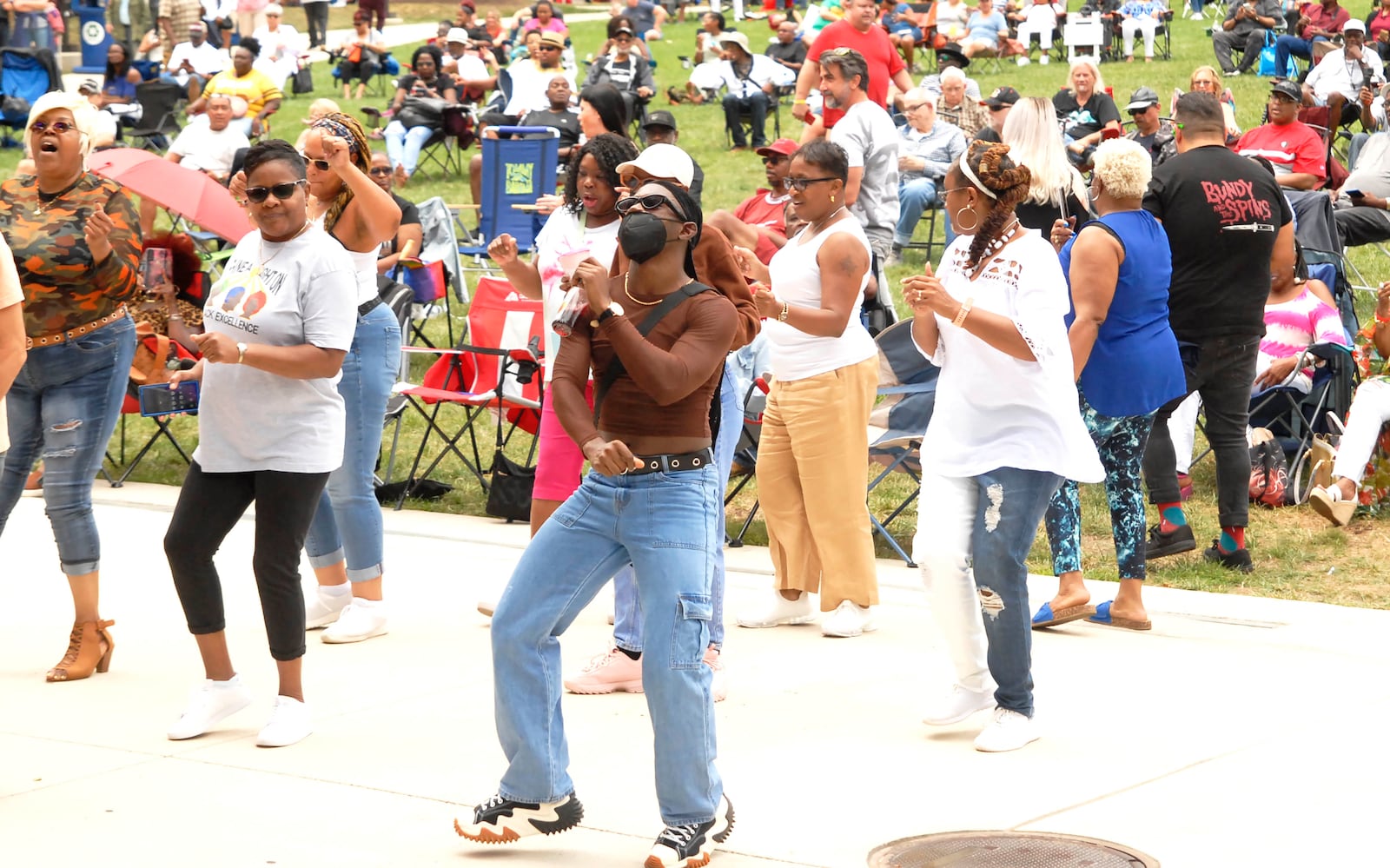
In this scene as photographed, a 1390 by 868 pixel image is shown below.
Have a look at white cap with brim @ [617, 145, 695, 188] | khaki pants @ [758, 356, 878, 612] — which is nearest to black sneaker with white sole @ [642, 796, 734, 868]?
white cap with brim @ [617, 145, 695, 188]

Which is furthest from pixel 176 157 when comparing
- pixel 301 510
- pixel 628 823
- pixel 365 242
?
pixel 628 823

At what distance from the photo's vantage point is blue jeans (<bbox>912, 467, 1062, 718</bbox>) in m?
5.07

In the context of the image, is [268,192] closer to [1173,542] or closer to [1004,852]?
[1004,852]

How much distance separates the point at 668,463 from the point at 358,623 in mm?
2837

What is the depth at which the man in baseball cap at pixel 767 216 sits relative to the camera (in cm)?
662

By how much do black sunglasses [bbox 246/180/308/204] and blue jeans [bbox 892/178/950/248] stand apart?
10651mm

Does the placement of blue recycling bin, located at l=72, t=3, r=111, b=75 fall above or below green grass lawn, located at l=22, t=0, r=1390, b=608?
above

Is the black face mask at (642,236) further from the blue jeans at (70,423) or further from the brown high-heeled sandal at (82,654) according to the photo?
the brown high-heeled sandal at (82,654)

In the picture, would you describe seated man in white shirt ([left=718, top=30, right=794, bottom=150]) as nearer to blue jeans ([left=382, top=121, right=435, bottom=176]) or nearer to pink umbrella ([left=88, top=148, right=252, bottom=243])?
blue jeans ([left=382, top=121, right=435, bottom=176])

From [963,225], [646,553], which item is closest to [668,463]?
[646,553]

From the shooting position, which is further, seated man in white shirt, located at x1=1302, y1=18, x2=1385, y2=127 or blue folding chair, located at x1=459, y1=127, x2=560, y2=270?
seated man in white shirt, located at x1=1302, y1=18, x2=1385, y2=127

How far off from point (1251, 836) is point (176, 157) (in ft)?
51.6

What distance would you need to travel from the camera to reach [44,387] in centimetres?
578

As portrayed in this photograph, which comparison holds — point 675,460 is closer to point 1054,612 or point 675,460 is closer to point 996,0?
point 1054,612
